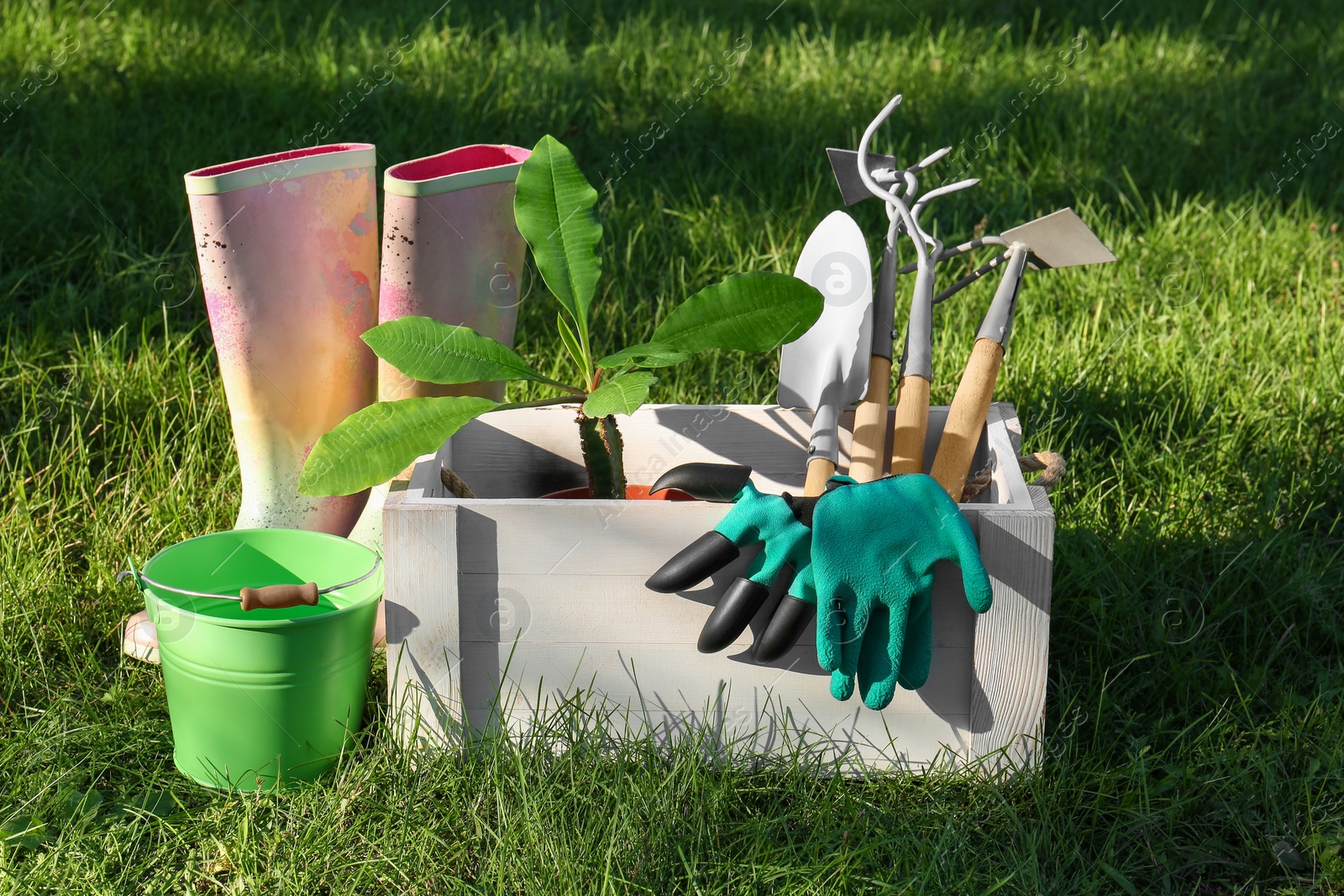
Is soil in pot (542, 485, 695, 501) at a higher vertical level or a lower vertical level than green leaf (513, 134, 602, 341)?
lower

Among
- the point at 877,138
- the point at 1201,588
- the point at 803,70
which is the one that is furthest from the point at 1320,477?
the point at 803,70

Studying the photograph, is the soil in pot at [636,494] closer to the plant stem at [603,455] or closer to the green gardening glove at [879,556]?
the plant stem at [603,455]

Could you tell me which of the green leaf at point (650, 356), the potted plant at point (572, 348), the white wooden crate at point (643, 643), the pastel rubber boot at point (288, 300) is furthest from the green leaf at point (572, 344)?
the pastel rubber boot at point (288, 300)

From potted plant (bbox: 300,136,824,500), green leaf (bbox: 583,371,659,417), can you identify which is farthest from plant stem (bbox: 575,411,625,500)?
green leaf (bbox: 583,371,659,417)

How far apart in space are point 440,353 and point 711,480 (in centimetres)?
35

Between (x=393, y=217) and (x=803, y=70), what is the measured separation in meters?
2.27

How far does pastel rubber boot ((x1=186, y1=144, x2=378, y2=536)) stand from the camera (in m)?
1.45

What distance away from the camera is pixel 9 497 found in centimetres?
182

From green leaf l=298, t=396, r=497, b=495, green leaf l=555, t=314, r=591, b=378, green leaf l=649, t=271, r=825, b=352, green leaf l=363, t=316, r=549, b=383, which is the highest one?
green leaf l=649, t=271, r=825, b=352

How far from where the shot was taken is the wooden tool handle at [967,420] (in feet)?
4.57

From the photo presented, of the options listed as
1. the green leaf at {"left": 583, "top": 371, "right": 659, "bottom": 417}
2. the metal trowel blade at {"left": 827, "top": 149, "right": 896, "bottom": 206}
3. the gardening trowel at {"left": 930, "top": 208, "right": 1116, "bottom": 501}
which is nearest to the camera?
the green leaf at {"left": 583, "top": 371, "right": 659, "bottom": 417}

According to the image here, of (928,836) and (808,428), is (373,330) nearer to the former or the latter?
(808,428)

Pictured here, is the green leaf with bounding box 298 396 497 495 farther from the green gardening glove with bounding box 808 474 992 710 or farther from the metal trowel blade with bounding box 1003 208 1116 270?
the metal trowel blade with bounding box 1003 208 1116 270

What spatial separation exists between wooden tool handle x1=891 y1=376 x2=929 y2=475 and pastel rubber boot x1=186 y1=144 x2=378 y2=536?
753mm
